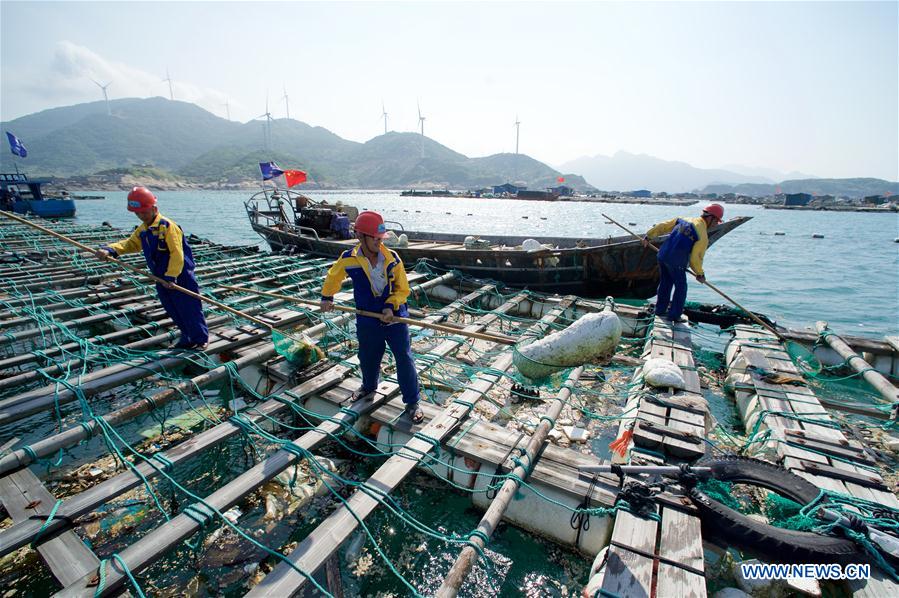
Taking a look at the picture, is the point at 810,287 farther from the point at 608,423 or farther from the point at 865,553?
the point at 865,553

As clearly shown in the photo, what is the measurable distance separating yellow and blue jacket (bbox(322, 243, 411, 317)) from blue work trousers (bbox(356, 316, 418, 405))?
0.70 feet

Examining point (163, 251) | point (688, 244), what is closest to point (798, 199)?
point (688, 244)

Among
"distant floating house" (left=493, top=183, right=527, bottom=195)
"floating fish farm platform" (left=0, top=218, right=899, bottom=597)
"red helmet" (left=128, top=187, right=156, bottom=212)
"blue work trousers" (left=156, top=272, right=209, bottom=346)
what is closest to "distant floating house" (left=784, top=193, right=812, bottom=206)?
"distant floating house" (left=493, top=183, right=527, bottom=195)

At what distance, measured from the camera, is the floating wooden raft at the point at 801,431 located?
416cm

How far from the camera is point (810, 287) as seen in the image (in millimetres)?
21250

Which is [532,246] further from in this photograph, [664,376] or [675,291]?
[664,376]

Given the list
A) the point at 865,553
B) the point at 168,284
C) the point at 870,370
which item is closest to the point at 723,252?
the point at 870,370

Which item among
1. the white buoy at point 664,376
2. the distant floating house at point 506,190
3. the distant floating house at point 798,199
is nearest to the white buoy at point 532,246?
the white buoy at point 664,376

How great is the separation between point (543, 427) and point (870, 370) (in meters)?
6.55

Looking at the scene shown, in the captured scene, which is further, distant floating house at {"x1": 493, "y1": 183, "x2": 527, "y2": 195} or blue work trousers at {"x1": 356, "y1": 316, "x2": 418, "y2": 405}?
distant floating house at {"x1": 493, "y1": 183, "x2": 527, "y2": 195}

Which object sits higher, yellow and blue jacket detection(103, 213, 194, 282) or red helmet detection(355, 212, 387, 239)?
red helmet detection(355, 212, 387, 239)

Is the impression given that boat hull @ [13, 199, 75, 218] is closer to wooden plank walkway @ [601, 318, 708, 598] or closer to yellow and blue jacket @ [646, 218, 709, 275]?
yellow and blue jacket @ [646, 218, 709, 275]

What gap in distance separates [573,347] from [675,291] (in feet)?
13.3

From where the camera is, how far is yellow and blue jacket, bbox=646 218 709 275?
784 centimetres
